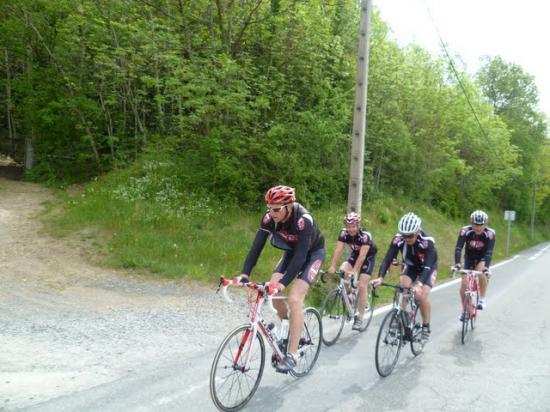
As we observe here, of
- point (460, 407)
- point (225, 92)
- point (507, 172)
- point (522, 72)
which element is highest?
point (522, 72)

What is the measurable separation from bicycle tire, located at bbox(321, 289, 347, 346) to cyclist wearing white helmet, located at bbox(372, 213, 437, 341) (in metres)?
1.01

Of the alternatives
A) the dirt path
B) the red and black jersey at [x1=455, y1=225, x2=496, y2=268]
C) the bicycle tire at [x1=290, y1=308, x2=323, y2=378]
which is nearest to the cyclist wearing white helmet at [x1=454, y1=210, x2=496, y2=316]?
the red and black jersey at [x1=455, y1=225, x2=496, y2=268]

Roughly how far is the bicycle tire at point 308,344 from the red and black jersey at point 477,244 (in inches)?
142

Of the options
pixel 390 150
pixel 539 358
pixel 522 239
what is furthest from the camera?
pixel 522 239

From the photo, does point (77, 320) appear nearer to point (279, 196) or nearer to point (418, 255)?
point (279, 196)

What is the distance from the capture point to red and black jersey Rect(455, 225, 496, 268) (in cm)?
796

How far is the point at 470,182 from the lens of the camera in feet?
111

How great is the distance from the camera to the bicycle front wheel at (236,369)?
405cm

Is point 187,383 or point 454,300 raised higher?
point 187,383

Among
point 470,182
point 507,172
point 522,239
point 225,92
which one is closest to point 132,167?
point 225,92

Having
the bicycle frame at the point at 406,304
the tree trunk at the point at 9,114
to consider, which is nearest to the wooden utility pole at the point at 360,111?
the bicycle frame at the point at 406,304

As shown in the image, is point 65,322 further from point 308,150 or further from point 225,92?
point 308,150

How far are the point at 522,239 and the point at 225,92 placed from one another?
41.8 meters

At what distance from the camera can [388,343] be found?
549 centimetres
